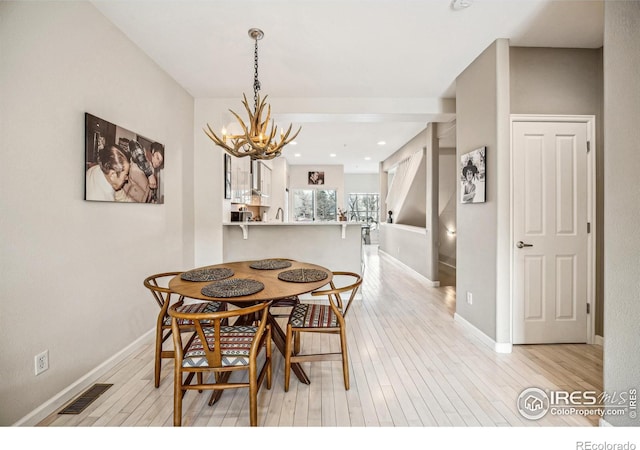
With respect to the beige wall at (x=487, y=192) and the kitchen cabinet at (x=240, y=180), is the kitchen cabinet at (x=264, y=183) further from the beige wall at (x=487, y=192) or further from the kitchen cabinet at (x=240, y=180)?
the beige wall at (x=487, y=192)

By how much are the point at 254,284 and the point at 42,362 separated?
135 cm

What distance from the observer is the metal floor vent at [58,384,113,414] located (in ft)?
6.18

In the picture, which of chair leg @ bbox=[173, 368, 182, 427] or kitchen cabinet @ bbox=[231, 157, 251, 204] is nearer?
chair leg @ bbox=[173, 368, 182, 427]

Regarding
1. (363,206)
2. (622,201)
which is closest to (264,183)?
(363,206)

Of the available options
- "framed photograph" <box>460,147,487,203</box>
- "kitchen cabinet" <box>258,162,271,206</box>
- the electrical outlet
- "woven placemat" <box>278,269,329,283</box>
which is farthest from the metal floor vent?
"kitchen cabinet" <box>258,162,271,206</box>

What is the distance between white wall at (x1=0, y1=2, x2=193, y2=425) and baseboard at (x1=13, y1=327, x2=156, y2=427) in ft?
0.13

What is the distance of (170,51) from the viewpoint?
283 cm

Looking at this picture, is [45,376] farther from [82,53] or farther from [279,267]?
[82,53]

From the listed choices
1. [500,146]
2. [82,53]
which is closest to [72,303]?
[82,53]

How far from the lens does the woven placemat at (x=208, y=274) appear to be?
87.3 inches

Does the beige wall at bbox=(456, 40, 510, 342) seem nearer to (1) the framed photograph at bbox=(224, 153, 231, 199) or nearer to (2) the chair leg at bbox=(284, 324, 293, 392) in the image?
(2) the chair leg at bbox=(284, 324, 293, 392)

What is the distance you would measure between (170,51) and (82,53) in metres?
0.87

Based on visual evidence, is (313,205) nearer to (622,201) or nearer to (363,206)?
(363,206)

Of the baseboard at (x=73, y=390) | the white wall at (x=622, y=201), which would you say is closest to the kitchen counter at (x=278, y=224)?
the baseboard at (x=73, y=390)
